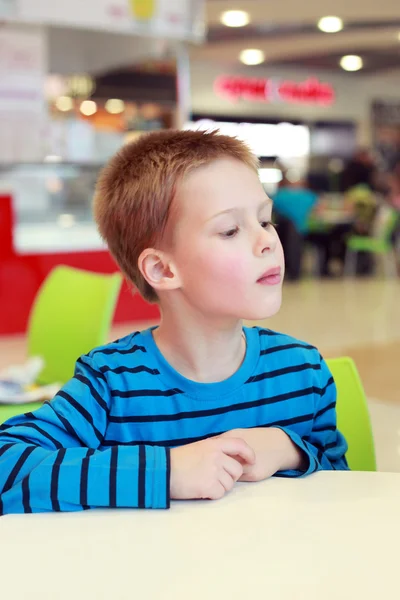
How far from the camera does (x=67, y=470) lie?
94 centimetres

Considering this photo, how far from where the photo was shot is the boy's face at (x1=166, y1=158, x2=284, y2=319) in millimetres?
1090

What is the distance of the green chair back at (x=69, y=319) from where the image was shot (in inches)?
89.5

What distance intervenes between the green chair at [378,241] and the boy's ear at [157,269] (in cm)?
845

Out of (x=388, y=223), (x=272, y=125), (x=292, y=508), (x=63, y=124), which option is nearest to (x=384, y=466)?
(x=292, y=508)

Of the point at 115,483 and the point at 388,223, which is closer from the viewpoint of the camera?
the point at 115,483

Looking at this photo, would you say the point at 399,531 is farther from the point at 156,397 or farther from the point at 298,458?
the point at 156,397

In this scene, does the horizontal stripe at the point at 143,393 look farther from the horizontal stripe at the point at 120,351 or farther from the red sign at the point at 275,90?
the red sign at the point at 275,90

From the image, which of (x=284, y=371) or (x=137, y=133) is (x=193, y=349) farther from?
(x=137, y=133)

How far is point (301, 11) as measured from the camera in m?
8.33

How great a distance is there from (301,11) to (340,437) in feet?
25.8

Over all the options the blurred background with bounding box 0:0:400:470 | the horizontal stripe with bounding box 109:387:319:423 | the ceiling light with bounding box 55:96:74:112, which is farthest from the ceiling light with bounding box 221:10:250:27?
the horizontal stripe with bounding box 109:387:319:423

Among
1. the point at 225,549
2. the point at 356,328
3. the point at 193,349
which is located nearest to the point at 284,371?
the point at 193,349

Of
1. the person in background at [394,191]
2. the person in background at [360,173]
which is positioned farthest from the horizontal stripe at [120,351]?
the person in background at [360,173]

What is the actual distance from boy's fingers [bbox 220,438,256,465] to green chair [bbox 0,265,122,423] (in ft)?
4.22
